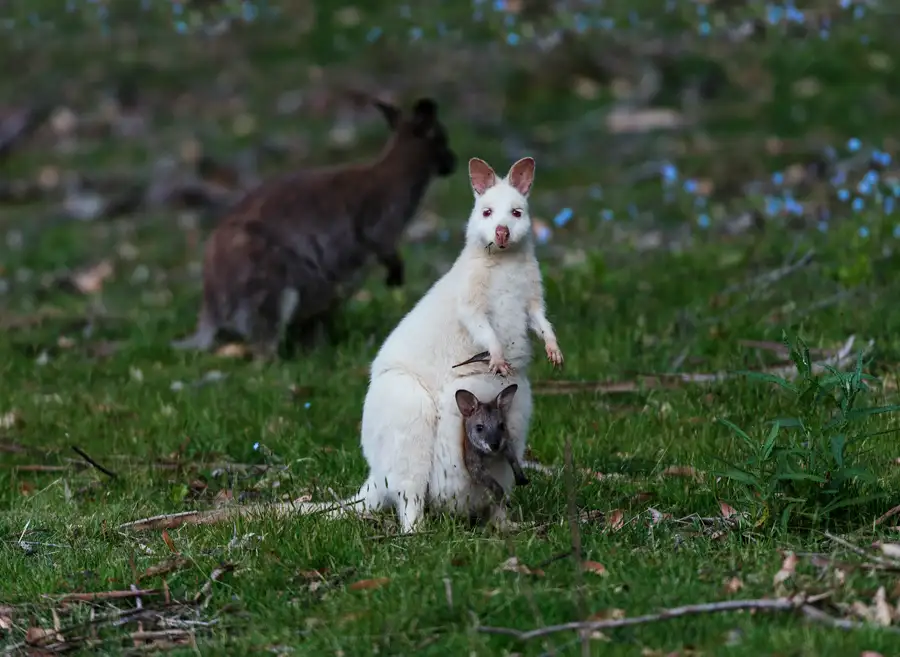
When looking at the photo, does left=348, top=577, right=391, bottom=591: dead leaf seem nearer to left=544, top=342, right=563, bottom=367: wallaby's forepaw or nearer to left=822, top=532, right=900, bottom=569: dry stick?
left=544, top=342, right=563, bottom=367: wallaby's forepaw

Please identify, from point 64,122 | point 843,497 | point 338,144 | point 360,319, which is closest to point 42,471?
point 360,319

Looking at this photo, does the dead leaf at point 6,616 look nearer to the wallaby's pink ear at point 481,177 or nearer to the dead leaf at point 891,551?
the wallaby's pink ear at point 481,177

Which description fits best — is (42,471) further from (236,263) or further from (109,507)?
(236,263)

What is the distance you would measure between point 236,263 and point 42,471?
101 inches

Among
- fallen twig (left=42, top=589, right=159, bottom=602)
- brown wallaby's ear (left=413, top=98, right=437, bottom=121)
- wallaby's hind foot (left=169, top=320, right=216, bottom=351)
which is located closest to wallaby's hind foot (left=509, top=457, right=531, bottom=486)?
fallen twig (left=42, top=589, right=159, bottom=602)

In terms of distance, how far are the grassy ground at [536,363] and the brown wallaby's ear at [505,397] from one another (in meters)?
0.44

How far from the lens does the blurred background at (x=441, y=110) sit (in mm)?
12258

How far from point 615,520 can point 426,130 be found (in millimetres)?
5247

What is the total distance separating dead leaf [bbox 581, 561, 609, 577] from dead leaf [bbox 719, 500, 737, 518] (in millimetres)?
744

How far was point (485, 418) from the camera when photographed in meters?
4.74

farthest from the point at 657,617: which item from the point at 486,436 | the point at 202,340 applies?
the point at 202,340

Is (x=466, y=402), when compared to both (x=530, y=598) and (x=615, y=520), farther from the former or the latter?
(x=530, y=598)

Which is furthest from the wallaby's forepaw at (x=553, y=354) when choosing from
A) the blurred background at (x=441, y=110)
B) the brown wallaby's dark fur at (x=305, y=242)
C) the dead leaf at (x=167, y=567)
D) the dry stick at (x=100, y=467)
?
the blurred background at (x=441, y=110)

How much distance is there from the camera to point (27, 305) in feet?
35.2
